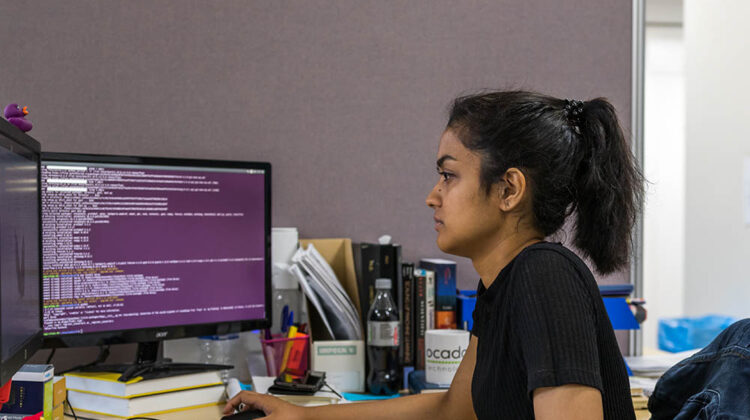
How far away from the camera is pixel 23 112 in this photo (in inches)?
43.7

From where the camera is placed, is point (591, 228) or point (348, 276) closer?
point (591, 228)

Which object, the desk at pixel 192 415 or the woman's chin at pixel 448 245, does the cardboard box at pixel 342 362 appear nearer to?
the desk at pixel 192 415

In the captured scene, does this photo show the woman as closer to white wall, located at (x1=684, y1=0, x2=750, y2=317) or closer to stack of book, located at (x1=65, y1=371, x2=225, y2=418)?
stack of book, located at (x1=65, y1=371, x2=225, y2=418)

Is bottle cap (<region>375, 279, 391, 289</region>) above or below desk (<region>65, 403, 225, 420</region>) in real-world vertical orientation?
above

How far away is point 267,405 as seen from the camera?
1.20m

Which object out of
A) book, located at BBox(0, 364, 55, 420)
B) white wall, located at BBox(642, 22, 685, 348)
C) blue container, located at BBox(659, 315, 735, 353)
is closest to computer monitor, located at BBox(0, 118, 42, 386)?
book, located at BBox(0, 364, 55, 420)

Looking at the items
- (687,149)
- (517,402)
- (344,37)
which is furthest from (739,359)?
(687,149)

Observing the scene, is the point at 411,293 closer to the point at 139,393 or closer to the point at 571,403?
the point at 139,393

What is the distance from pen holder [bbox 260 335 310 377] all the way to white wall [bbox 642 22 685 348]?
3725mm

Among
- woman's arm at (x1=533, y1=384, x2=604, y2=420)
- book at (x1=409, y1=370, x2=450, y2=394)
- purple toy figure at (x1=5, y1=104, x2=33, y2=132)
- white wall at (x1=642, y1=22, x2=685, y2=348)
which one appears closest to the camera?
woman's arm at (x1=533, y1=384, x2=604, y2=420)

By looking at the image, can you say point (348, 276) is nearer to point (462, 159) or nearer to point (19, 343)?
point (462, 159)

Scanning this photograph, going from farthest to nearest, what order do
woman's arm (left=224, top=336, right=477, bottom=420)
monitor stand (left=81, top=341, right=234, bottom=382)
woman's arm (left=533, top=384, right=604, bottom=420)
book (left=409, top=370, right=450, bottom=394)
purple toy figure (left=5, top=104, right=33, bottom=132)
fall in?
book (left=409, top=370, right=450, bottom=394)
monitor stand (left=81, top=341, right=234, bottom=382)
woman's arm (left=224, top=336, right=477, bottom=420)
purple toy figure (left=5, top=104, right=33, bottom=132)
woman's arm (left=533, top=384, right=604, bottom=420)

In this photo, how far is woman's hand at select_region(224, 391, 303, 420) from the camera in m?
1.18

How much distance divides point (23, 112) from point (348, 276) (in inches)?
32.4
